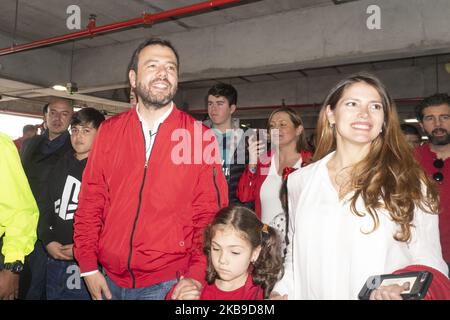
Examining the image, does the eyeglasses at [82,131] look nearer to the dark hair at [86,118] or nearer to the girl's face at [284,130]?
the dark hair at [86,118]

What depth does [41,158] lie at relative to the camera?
2834 mm

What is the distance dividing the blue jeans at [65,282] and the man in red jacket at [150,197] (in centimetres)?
70

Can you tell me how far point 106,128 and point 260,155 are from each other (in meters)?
1.40

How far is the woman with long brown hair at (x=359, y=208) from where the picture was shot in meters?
1.33

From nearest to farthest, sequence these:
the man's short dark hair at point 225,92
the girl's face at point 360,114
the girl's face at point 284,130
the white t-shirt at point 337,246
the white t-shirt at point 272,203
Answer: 1. the white t-shirt at point 337,246
2. the girl's face at point 360,114
3. the white t-shirt at point 272,203
4. the girl's face at point 284,130
5. the man's short dark hair at point 225,92

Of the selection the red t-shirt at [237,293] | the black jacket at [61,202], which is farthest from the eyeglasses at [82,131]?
the red t-shirt at [237,293]

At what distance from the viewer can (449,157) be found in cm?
287

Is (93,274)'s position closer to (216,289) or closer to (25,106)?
(216,289)

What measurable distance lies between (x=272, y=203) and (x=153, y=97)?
4.18 feet

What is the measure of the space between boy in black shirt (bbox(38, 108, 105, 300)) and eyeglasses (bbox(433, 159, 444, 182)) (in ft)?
8.42

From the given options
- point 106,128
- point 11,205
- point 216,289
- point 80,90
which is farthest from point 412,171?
point 80,90

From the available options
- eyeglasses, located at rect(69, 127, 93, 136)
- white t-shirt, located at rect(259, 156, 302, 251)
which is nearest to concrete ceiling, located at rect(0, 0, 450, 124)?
white t-shirt, located at rect(259, 156, 302, 251)

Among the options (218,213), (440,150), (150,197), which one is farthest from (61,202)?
(440,150)

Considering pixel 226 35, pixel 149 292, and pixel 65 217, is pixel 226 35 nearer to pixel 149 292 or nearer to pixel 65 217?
pixel 65 217
